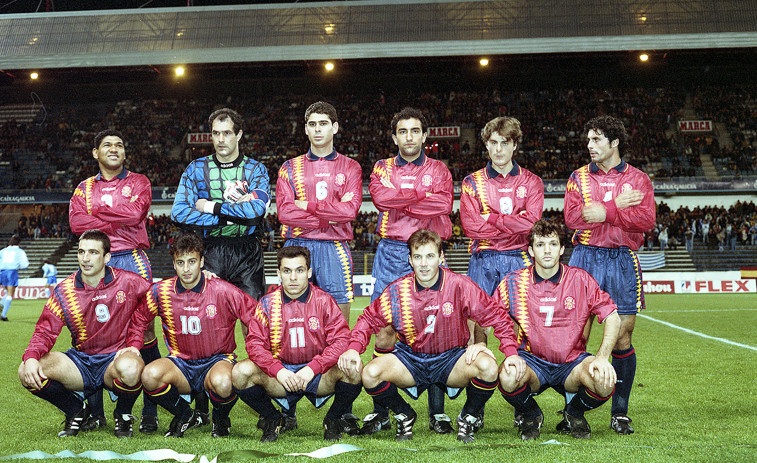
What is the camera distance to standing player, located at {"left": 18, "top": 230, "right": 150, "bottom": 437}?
435cm

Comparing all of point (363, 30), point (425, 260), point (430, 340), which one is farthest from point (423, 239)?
point (363, 30)

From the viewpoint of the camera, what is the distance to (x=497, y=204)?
5.18 m

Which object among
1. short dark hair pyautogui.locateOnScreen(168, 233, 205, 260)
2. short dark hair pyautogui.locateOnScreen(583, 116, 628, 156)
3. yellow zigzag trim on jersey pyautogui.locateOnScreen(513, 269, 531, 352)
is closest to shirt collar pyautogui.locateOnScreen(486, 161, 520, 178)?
short dark hair pyautogui.locateOnScreen(583, 116, 628, 156)

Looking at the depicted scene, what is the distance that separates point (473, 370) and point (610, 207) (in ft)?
5.20

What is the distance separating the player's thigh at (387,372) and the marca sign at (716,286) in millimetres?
17044

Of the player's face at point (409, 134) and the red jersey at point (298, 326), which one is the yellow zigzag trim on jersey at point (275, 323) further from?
the player's face at point (409, 134)

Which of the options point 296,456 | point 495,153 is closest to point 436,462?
point 296,456

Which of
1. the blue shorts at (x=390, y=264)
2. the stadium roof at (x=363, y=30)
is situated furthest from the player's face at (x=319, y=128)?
the stadium roof at (x=363, y=30)

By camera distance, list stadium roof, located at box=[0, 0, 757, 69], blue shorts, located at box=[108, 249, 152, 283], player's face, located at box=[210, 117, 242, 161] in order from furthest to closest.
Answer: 1. stadium roof, located at box=[0, 0, 757, 69]
2. blue shorts, located at box=[108, 249, 152, 283]
3. player's face, located at box=[210, 117, 242, 161]

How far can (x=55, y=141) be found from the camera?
2934 centimetres

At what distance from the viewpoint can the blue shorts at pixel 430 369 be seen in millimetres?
4297

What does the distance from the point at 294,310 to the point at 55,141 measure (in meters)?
29.1

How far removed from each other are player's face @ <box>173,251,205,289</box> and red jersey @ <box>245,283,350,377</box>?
0.52 metres

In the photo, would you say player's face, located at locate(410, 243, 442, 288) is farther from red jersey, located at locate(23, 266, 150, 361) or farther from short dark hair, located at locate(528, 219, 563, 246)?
red jersey, located at locate(23, 266, 150, 361)
